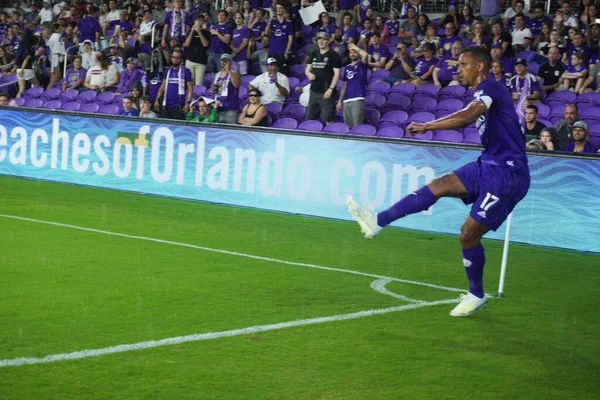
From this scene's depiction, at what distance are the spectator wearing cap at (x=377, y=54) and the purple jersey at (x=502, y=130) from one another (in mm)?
11278

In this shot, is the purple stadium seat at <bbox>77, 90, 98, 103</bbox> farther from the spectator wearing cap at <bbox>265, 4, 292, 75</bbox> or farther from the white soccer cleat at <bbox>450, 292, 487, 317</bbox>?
the white soccer cleat at <bbox>450, 292, 487, 317</bbox>

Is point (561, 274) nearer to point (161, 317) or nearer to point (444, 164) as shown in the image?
point (444, 164)

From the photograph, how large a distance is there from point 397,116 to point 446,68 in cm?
167

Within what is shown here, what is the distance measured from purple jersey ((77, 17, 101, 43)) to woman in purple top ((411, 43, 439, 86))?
10767 mm

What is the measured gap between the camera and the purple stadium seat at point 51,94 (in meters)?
21.7

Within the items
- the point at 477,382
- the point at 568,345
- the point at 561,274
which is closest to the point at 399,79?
the point at 561,274

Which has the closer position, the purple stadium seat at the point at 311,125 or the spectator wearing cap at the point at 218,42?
the purple stadium seat at the point at 311,125

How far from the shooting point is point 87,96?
68.2 ft

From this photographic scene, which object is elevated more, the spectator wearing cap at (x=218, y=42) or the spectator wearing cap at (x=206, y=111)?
the spectator wearing cap at (x=218, y=42)

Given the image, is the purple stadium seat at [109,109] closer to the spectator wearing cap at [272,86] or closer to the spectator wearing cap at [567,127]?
the spectator wearing cap at [272,86]

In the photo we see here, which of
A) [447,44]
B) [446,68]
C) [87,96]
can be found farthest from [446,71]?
[87,96]

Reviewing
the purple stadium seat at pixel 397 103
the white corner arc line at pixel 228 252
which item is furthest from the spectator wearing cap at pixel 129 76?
the white corner arc line at pixel 228 252

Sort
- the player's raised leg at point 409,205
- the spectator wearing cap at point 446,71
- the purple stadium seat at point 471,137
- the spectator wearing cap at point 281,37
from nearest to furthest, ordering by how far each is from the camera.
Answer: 1. the player's raised leg at point 409,205
2. the purple stadium seat at point 471,137
3. the spectator wearing cap at point 446,71
4. the spectator wearing cap at point 281,37

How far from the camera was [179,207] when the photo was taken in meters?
14.0
